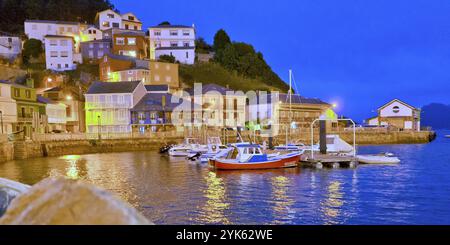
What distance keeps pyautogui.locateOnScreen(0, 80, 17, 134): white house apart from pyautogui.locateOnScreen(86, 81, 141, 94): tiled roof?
16880mm

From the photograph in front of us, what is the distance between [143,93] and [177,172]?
43624 millimetres

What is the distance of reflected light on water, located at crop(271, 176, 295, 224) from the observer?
18281 mm

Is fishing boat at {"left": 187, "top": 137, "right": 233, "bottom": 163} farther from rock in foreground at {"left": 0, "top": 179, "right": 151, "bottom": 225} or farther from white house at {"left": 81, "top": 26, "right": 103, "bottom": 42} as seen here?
white house at {"left": 81, "top": 26, "right": 103, "bottom": 42}

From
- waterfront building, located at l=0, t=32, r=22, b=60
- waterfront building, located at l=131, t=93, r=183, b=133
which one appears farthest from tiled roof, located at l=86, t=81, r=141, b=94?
waterfront building, located at l=0, t=32, r=22, b=60

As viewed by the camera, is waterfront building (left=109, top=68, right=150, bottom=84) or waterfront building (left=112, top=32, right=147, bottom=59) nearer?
waterfront building (left=109, top=68, right=150, bottom=84)

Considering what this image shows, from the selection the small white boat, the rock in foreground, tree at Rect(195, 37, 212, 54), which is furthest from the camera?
tree at Rect(195, 37, 212, 54)

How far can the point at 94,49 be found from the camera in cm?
9619

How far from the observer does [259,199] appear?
22.6 m

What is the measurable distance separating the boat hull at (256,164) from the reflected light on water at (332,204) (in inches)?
380

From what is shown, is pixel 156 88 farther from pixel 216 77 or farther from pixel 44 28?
pixel 44 28

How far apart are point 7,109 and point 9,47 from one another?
46.2 metres

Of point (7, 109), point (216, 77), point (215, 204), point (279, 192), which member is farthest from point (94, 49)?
point (215, 204)

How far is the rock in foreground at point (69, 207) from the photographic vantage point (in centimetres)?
215

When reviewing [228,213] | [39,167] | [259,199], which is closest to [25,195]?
[228,213]
